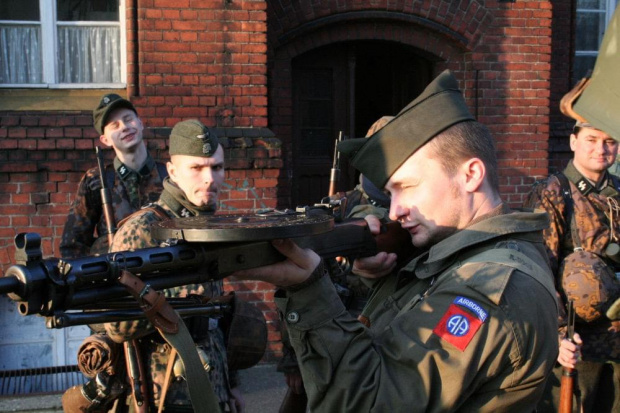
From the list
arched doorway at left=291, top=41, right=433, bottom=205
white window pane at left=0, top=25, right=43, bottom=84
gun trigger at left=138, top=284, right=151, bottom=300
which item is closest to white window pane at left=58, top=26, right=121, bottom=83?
white window pane at left=0, top=25, right=43, bottom=84

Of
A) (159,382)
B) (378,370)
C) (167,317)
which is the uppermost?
(167,317)

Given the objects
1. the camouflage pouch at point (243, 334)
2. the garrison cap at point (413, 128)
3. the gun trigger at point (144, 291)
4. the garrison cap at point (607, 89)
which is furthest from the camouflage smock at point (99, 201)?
the garrison cap at point (607, 89)

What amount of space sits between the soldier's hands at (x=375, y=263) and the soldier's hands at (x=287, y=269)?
645 mm

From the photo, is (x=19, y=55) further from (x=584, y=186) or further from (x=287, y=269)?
(x=287, y=269)

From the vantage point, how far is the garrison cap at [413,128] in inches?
89.4

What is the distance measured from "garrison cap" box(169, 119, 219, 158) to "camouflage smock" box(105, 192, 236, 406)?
38 centimetres

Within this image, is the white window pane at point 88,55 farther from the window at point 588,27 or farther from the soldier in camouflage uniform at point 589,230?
the window at point 588,27

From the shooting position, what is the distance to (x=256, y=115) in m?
6.58

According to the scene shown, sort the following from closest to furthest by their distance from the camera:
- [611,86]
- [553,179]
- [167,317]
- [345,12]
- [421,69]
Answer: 1. [611,86]
2. [167,317]
3. [553,179]
4. [345,12]
5. [421,69]

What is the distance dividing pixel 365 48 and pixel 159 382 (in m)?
5.60

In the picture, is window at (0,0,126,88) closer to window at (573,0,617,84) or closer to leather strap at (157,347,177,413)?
leather strap at (157,347,177,413)

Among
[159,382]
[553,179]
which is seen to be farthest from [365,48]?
[159,382]

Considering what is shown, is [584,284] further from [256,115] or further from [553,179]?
[256,115]

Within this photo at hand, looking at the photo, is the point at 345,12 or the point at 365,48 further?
the point at 365,48
